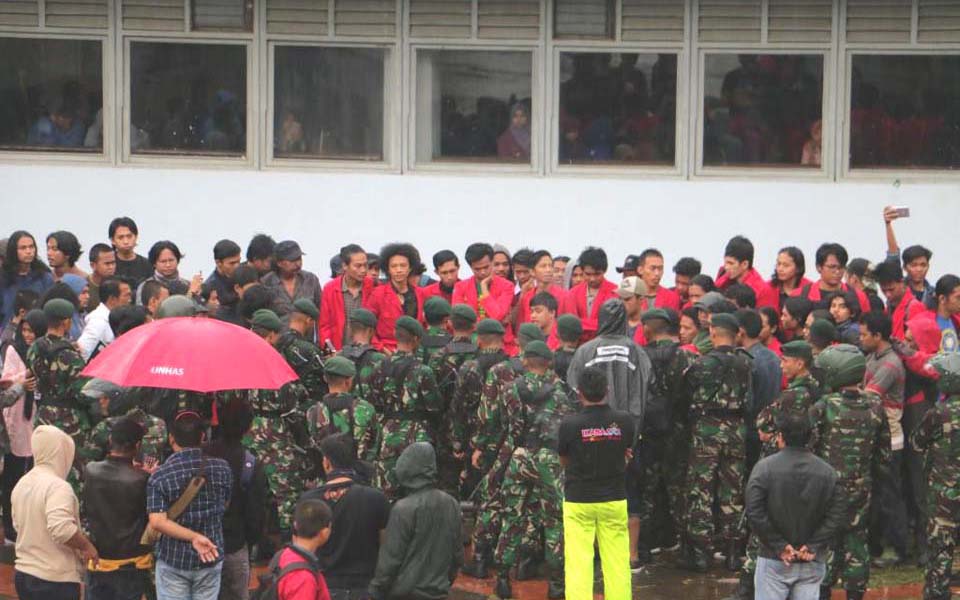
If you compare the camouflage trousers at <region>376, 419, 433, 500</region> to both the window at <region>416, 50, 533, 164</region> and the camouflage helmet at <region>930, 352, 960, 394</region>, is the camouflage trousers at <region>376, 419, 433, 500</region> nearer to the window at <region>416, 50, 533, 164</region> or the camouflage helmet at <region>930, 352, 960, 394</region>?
the camouflage helmet at <region>930, 352, 960, 394</region>

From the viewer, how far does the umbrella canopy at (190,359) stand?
351 inches

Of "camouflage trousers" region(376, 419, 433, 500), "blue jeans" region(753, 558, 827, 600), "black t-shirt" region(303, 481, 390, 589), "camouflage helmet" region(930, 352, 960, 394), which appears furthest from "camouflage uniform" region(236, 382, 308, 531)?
"camouflage helmet" region(930, 352, 960, 394)

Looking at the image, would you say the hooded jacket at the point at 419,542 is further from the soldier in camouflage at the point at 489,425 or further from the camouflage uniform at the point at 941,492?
the camouflage uniform at the point at 941,492

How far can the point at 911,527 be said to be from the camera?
41.5ft

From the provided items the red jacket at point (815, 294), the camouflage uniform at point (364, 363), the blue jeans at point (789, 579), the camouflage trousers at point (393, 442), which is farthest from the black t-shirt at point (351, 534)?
the red jacket at point (815, 294)

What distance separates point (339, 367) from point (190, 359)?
85.6 inches

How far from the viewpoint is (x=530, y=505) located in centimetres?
1152

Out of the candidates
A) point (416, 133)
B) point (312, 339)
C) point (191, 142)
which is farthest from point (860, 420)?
point (191, 142)

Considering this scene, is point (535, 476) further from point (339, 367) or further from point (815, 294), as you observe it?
point (815, 294)

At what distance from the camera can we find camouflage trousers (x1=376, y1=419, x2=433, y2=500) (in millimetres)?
11664

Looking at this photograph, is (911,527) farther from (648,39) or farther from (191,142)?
(191,142)

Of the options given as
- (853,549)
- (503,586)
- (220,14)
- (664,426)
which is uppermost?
(220,14)

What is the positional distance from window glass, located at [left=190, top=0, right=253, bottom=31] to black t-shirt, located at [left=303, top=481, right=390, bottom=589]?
8159 mm

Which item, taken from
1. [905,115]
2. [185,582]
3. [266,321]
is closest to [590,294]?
[266,321]
